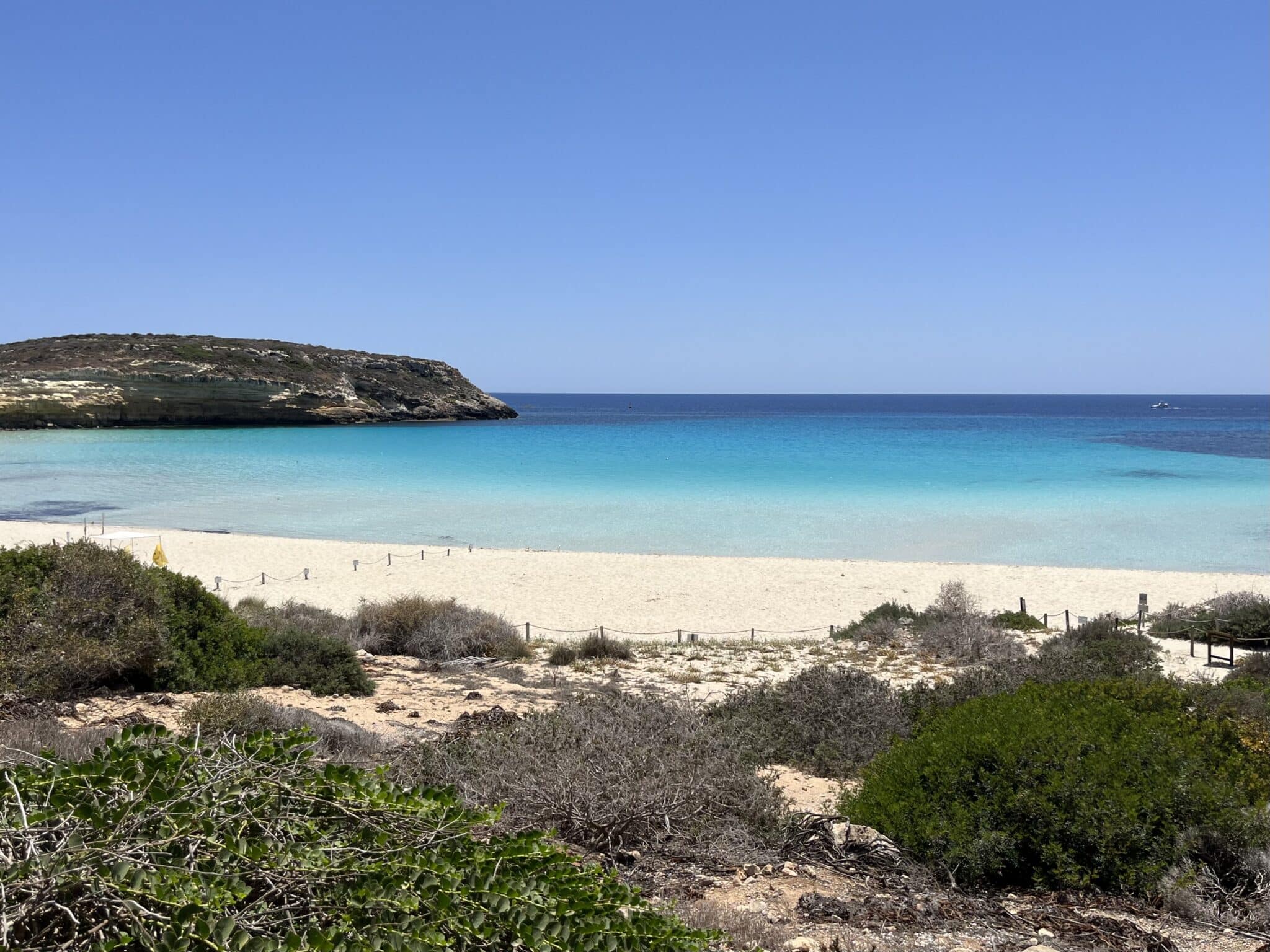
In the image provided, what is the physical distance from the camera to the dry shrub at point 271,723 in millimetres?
6055

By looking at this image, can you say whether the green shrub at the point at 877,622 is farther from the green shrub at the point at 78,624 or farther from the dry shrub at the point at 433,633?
the green shrub at the point at 78,624

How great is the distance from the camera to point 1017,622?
15391 millimetres

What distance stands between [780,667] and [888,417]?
400 feet

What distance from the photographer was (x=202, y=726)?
6121 millimetres

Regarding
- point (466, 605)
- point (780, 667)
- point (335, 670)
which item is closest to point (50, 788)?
point (335, 670)

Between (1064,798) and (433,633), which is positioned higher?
(1064,798)

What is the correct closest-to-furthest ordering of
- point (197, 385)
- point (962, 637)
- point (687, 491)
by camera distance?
point (962, 637), point (687, 491), point (197, 385)

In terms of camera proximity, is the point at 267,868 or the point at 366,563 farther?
the point at 366,563

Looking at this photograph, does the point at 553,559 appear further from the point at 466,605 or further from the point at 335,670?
the point at 335,670

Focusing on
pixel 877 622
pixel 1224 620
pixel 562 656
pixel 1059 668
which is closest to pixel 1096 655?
pixel 1059 668

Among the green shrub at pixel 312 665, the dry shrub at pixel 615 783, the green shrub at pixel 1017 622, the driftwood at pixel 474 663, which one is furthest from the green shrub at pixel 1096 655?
the green shrub at pixel 312 665

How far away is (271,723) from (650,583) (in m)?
14.7

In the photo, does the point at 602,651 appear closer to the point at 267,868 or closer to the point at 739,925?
the point at 739,925

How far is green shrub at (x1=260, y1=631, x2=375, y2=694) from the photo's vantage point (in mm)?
9398
